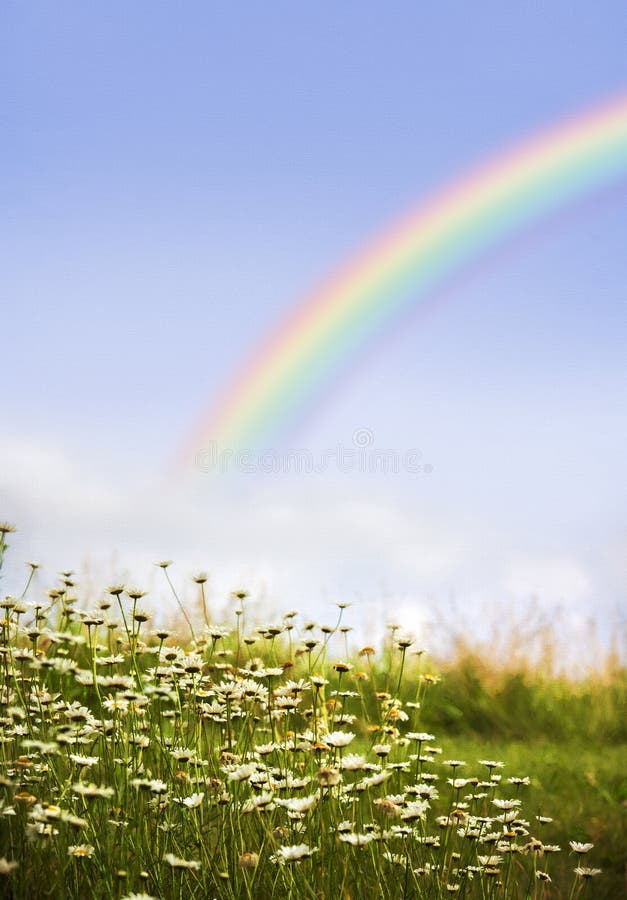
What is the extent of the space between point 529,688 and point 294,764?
21.2ft

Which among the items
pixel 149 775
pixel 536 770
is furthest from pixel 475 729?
pixel 149 775

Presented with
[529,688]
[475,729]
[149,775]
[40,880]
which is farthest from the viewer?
[529,688]

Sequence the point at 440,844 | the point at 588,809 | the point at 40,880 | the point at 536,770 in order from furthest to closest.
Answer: the point at 536,770, the point at 588,809, the point at 440,844, the point at 40,880

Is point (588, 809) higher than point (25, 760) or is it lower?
lower

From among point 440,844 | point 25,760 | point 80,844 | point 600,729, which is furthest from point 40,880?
point 600,729

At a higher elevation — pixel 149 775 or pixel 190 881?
pixel 149 775

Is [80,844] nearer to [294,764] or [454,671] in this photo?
[294,764]

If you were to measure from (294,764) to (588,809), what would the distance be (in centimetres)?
305

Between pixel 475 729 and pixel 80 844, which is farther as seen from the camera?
pixel 475 729

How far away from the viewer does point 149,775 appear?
3332 millimetres

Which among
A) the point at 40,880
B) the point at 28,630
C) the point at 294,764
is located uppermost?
the point at 28,630

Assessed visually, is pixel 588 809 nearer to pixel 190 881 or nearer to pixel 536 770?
pixel 536 770

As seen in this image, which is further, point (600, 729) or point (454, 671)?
point (454, 671)

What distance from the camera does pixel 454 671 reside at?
32.0ft
